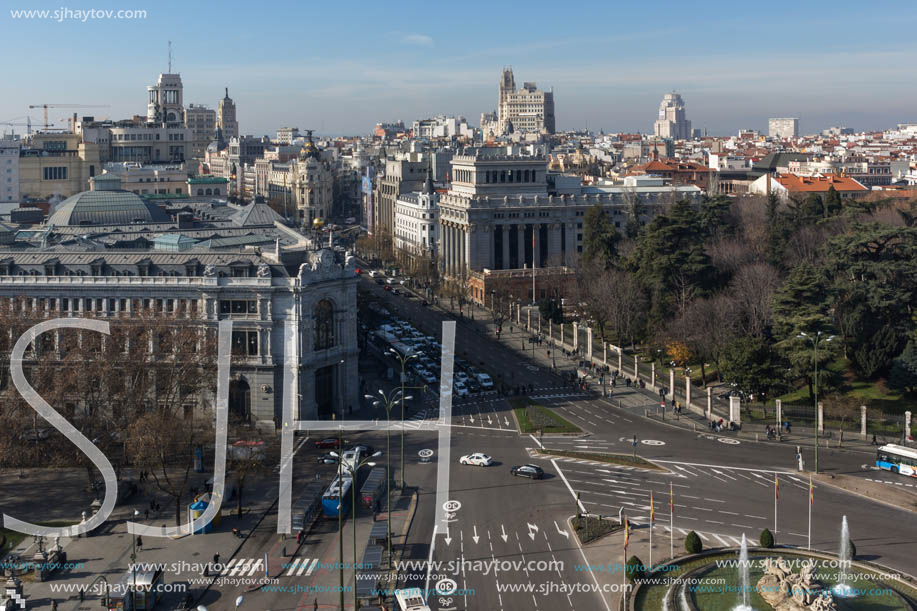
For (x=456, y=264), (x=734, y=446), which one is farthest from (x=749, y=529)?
(x=456, y=264)

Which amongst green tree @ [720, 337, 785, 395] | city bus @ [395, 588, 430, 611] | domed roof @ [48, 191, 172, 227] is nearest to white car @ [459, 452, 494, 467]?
city bus @ [395, 588, 430, 611]

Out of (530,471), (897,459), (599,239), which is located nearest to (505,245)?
(599,239)

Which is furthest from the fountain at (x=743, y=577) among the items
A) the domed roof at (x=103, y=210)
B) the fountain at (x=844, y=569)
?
the domed roof at (x=103, y=210)

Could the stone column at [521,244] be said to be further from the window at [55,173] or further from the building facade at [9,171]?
the window at [55,173]

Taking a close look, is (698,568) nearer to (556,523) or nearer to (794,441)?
(556,523)

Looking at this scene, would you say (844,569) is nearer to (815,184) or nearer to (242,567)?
(242,567)

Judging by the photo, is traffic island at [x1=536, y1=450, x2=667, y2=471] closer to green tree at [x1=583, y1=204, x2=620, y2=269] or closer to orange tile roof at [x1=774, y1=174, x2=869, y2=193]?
green tree at [x1=583, y1=204, x2=620, y2=269]
